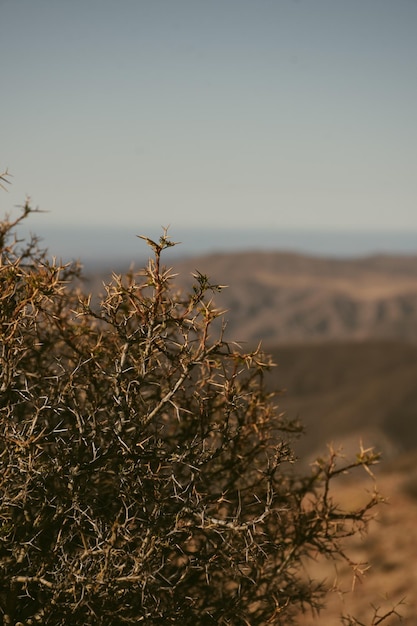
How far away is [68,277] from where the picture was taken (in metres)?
5.79

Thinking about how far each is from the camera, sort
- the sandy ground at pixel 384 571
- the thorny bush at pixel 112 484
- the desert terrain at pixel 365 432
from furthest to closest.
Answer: the desert terrain at pixel 365 432 → the sandy ground at pixel 384 571 → the thorny bush at pixel 112 484

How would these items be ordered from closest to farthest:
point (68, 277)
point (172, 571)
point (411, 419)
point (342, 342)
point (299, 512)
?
point (172, 571) < point (299, 512) < point (68, 277) < point (411, 419) < point (342, 342)

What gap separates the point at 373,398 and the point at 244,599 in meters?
88.8

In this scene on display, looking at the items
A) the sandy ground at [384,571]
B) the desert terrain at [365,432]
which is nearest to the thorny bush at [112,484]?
the desert terrain at [365,432]

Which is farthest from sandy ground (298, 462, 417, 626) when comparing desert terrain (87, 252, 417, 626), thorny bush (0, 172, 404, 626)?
thorny bush (0, 172, 404, 626)

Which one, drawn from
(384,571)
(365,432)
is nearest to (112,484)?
(384,571)

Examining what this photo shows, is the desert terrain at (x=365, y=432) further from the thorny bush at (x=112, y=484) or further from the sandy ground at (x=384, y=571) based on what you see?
the thorny bush at (x=112, y=484)

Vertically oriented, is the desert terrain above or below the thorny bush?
below

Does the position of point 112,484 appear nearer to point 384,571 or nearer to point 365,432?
point 384,571

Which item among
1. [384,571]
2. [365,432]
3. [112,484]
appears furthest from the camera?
[365,432]

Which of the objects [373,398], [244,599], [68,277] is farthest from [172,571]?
[373,398]

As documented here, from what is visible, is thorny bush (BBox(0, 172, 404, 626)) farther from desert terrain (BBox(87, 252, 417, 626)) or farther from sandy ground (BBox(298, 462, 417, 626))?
sandy ground (BBox(298, 462, 417, 626))

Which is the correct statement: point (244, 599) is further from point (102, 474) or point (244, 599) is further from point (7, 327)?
point (7, 327)

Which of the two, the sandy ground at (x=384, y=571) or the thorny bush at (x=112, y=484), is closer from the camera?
the thorny bush at (x=112, y=484)
